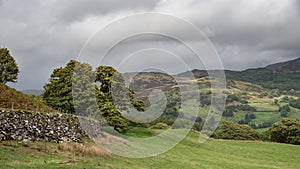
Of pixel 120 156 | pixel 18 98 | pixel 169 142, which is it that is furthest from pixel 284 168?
pixel 18 98

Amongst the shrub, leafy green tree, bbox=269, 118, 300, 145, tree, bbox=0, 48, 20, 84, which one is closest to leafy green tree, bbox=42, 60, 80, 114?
tree, bbox=0, 48, 20, 84

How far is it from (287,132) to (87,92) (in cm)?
5083

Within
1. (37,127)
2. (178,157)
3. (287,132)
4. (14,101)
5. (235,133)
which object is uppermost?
(14,101)

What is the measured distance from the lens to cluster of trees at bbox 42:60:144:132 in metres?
47.8

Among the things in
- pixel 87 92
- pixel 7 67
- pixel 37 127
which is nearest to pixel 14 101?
pixel 37 127

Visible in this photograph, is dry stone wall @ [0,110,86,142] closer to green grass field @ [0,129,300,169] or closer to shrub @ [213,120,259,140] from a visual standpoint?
green grass field @ [0,129,300,169]

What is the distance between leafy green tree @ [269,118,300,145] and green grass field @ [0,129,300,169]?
625 inches

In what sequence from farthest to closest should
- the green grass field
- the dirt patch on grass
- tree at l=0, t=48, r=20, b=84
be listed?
tree at l=0, t=48, r=20, b=84 → the dirt patch on grass → the green grass field

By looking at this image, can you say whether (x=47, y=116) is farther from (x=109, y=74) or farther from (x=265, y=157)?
(x=265, y=157)

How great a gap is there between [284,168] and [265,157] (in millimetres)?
8244

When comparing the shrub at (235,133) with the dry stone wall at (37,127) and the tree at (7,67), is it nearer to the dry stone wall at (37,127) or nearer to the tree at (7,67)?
the tree at (7,67)

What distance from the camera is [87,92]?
4847 cm

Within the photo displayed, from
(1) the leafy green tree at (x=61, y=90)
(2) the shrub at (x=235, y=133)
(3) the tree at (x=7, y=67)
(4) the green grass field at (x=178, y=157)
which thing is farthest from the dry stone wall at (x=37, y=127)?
(2) the shrub at (x=235, y=133)

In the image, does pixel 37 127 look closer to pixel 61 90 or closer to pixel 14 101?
pixel 14 101
